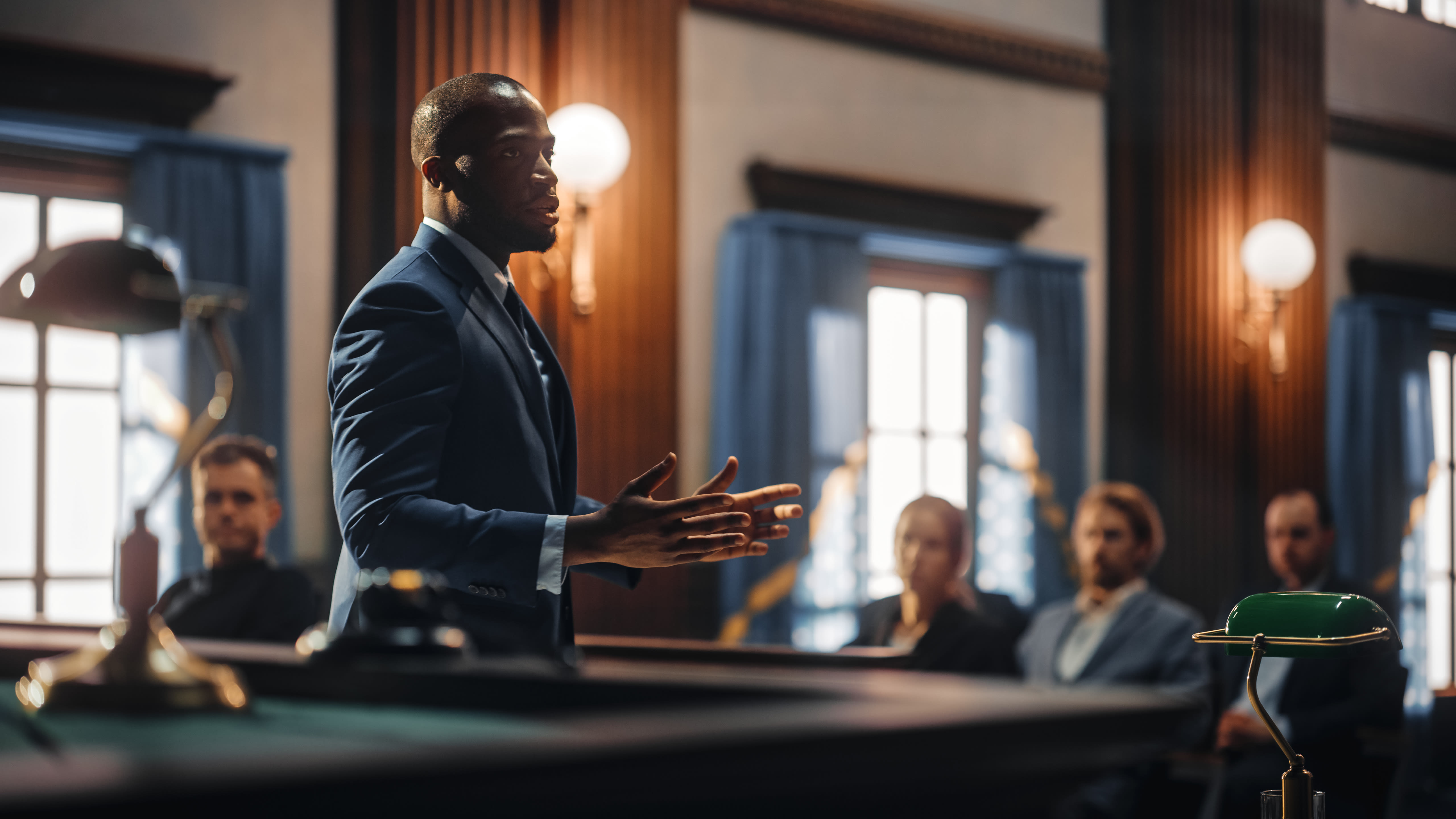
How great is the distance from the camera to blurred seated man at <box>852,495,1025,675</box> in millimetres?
3088

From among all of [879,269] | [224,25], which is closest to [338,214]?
[224,25]

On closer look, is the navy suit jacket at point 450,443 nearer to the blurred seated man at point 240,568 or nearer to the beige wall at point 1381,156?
the blurred seated man at point 240,568

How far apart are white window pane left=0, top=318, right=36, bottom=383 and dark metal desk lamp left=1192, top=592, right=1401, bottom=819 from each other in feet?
12.2

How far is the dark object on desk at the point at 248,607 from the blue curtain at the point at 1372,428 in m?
3.47

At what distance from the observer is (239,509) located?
332cm

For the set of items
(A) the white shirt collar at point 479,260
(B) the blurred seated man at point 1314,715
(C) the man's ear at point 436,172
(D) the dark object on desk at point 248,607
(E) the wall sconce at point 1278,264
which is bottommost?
(B) the blurred seated man at point 1314,715

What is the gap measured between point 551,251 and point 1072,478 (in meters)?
2.76

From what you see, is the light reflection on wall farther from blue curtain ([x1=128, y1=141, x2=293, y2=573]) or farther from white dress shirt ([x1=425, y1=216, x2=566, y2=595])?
white dress shirt ([x1=425, y1=216, x2=566, y2=595])

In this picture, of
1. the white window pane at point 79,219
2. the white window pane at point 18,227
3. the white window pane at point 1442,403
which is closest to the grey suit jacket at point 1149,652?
the white window pane at point 1442,403

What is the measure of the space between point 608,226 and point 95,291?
12.4 feet

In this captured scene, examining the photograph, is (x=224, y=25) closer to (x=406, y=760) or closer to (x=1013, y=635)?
(x=1013, y=635)

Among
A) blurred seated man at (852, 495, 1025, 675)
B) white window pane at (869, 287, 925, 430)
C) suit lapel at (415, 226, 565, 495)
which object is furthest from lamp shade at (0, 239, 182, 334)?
white window pane at (869, 287, 925, 430)

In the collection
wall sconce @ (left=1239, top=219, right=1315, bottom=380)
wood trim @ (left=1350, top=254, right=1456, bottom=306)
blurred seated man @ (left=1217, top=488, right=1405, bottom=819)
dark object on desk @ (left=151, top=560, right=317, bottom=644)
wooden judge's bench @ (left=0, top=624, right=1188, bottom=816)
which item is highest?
wall sconce @ (left=1239, top=219, right=1315, bottom=380)

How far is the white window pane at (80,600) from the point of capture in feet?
13.3
